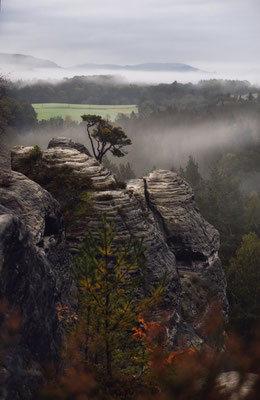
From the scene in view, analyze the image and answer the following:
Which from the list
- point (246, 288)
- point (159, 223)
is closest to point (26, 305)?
point (159, 223)

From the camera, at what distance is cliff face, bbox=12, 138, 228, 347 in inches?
989

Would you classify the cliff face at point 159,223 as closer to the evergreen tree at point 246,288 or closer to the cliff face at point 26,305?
the cliff face at point 26,305

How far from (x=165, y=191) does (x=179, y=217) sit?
3047 millimetres

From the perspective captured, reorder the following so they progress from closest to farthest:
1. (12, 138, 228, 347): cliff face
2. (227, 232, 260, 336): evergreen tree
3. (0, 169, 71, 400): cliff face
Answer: (0, 169, 71, 400): cliff face, (12, 138, 228, 347): cliff face, (227, 232, 260, 336): evergreen tree

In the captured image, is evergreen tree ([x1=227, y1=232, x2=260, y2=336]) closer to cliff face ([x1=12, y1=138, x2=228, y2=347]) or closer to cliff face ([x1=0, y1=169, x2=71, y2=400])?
cliff face ([x1=12, y1=138, x2=228, y2=347])

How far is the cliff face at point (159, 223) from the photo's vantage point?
82.4ft

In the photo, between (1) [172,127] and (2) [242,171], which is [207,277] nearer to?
(2) [242,171]

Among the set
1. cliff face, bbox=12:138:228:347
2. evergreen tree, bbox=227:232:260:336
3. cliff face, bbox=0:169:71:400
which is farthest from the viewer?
evergreen tree, bbox=227:232:260:336

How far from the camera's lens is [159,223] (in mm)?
34625

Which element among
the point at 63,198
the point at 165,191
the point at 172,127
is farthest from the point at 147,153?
the point at 63,198

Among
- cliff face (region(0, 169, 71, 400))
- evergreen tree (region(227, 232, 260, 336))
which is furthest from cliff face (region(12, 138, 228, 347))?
evergreen tree (region(227, 232, 260, 336))

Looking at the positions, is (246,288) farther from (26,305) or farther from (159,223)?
(26,305)

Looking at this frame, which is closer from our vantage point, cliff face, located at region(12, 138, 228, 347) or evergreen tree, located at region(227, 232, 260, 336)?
cliff face, located at region(12, 138, 228, 347)

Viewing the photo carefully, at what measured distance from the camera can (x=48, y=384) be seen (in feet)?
31.3
